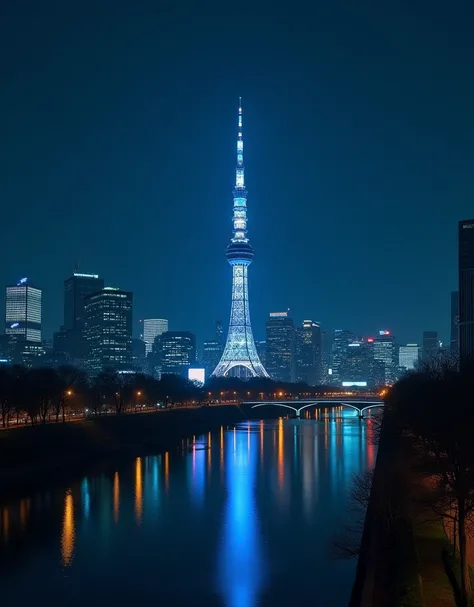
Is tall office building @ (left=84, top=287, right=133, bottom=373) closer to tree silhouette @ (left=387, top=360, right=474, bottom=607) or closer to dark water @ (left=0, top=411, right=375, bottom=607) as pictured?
dark water @ (left=0, top=411, right=375, bottom=607)

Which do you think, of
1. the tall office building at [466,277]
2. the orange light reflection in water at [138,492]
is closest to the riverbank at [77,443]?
the orange light reflection in water at [138,492]

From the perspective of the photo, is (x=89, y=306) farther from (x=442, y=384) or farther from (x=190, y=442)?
(x=442, y=384)

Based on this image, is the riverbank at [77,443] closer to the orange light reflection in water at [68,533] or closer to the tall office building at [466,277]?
the orange light reflection in water at [68,533]

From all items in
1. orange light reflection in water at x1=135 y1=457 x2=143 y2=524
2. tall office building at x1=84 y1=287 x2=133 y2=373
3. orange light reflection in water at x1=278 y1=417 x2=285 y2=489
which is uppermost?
tall office building at x1=84 y1=287 x2=133 y2=373

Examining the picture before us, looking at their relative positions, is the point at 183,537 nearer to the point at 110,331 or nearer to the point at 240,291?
the point at 240,291

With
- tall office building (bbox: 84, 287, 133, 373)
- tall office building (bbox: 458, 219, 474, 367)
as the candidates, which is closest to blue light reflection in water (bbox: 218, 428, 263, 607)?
tall office building (bbox: 458, 219, 474, 367)

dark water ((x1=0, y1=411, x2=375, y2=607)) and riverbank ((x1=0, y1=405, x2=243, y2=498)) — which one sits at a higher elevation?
riverbank ((x1=0, y1=405, x2=243, y2=498))

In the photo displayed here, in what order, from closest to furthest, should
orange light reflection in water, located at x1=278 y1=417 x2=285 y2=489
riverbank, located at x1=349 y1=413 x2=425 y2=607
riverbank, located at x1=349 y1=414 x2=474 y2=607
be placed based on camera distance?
1. riverbank, located at x1=349 y1=414 x2=474 y2=607
2. riverbank, located at x1=349 y1=413 x2=425 y2=607
3. orange light reflection in water, located at x1=278 y1=417 x2=285 y2=489

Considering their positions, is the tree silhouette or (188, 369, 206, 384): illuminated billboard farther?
(188, 369, 206, 384): illuminated billboard
